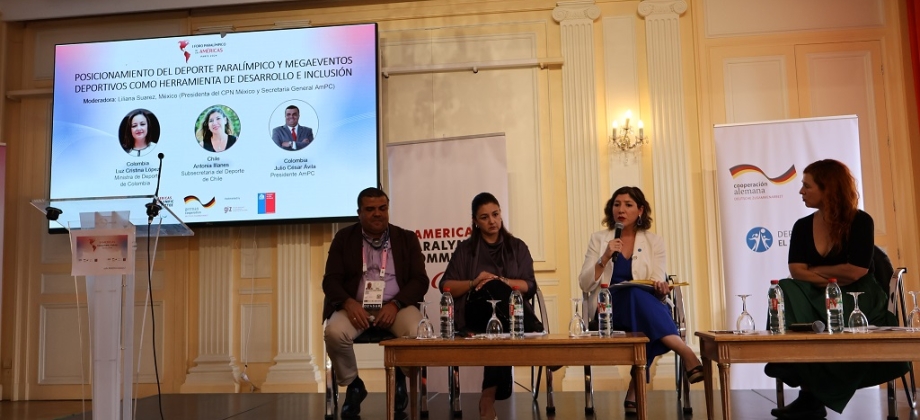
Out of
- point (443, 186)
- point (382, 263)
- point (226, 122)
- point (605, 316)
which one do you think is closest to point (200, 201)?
point (226, 122)

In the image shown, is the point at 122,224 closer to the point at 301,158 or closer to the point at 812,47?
the point at 301,158

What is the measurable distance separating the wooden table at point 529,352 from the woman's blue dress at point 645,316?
0.72 metres

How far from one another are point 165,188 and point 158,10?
1.51m

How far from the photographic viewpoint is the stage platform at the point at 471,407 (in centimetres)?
388

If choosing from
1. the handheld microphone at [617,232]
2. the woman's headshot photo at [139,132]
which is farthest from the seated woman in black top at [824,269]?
the woman's headshot photo at [139,132]

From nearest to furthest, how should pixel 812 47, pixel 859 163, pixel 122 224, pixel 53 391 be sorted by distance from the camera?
pixel 122 224
pixel 859 163
pixel 812 47
pixel 53 391

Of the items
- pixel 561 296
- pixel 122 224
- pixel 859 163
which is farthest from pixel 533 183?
pixel 122 224

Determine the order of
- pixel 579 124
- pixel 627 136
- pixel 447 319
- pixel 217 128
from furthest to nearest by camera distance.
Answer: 1. pixel 217 128
2. pixel 579 124
3. pixel 627 136
4. pixel 447 319

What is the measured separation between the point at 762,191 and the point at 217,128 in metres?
3.93

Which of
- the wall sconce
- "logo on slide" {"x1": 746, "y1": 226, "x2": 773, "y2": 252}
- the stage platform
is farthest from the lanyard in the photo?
"logo on slide" {"x1": 746, "y1": 226, "x2": 773, "y2": 252}

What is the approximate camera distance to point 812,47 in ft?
19.0

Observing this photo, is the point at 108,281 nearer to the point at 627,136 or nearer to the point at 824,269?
the point at 824,269

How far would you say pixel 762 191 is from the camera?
17.3 feet

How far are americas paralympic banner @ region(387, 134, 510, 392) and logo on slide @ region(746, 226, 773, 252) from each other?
160 cm
